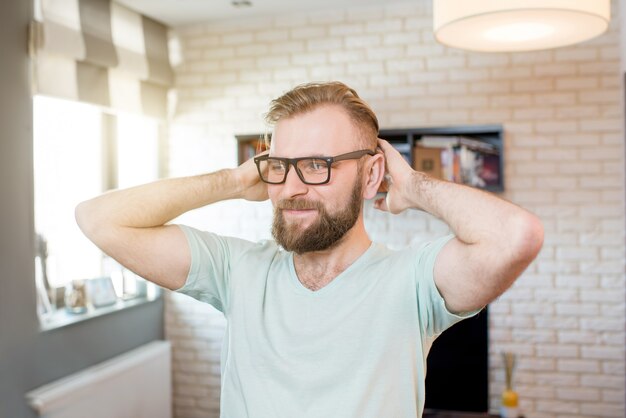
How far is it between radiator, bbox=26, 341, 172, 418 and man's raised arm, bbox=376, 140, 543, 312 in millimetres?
2346

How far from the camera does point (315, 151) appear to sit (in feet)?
4.46

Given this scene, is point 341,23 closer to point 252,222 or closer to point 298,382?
point 252,222

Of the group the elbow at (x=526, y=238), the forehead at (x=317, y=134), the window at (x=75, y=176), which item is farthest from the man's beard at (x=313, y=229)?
the window at (x=75, y=176)

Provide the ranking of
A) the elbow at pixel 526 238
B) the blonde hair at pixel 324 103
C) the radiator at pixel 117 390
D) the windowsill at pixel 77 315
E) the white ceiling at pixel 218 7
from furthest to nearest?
the white ceiling at pixel 218 7 < the windowsill at pixel 77 315 < the radiator at pixel 117 390 < the blonde hair at pixel 324 103 < the elbow at pixel 526 238

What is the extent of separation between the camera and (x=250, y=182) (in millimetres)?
1580

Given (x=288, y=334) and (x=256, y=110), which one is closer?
(x=288, y=334)

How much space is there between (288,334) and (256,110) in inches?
110

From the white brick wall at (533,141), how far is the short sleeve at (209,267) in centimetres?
227

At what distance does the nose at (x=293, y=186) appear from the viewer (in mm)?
1345

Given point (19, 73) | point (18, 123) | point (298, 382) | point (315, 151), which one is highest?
point (19, 73)

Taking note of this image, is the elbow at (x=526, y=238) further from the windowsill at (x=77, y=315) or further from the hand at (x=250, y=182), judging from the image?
the windowsill at (x=77, y=315)

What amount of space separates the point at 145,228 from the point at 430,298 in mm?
671

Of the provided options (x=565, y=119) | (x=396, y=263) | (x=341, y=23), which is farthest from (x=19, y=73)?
(x=565, y=119)

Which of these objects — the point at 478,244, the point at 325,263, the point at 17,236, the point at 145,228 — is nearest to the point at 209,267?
the point at 145,228
